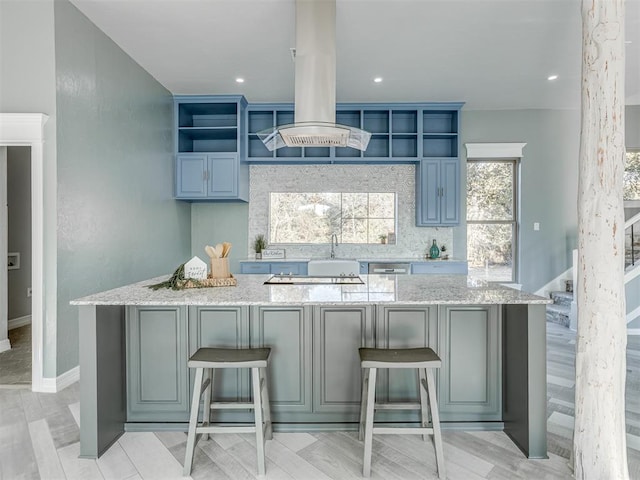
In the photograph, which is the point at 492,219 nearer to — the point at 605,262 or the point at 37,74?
the point at 605,262

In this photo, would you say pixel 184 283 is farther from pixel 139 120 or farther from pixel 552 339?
pixel 552 339

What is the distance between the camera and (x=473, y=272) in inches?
219

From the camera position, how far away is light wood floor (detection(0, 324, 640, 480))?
6.33 ft

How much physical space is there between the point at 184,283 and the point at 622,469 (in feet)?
8.37

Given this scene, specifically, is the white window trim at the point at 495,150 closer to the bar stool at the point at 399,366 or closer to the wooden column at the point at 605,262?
the wooden column at the point at 605,262

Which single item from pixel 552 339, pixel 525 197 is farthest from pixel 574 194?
pixel 552 339

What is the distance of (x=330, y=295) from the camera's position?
216 cm

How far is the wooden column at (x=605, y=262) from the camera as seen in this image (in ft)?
6.07

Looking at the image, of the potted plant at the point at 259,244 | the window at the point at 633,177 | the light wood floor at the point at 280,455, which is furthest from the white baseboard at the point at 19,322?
the window at the point at 633,177

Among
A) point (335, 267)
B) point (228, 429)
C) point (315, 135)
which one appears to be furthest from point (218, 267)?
point (335, 267)

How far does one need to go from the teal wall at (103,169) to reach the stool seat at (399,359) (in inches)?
97.7

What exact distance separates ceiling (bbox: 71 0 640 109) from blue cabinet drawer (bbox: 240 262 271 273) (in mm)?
2182

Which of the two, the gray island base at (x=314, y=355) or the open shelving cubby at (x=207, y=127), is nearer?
the gray island base at (x=314, y=355)

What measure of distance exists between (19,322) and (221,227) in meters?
2.80
